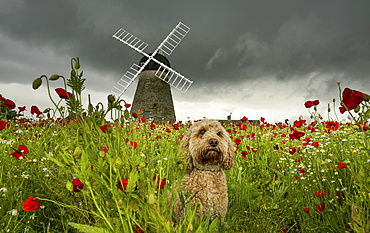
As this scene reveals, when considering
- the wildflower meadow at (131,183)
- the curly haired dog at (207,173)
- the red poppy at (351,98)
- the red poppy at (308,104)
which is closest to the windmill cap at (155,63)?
the wildflower meadow at (131,183)

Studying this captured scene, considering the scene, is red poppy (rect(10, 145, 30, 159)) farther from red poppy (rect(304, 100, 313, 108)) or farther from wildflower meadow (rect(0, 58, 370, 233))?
red poppy (rect(304, 100, 313, 108))

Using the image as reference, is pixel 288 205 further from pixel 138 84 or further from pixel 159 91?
pixel 138 84

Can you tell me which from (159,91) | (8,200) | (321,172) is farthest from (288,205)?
(159,91)

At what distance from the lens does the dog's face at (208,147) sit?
2.69 metres

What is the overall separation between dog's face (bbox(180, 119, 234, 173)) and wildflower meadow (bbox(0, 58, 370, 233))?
0.24m

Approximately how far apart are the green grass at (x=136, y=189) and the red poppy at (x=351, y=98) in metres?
0.35

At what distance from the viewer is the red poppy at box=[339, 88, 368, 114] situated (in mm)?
1868

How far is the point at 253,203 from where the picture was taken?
11.6 feet

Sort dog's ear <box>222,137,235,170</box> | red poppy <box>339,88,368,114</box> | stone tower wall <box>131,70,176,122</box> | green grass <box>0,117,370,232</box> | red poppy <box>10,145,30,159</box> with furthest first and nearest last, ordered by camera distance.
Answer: stone tower wall <box>131,70,176,122</box> < dog's ear <box>222,137,235,170</box> < red poppy <box>10,145,30,159</box> < red poppy <box>339,88,368,114</box> < green grass <box>0,117,370,232</box>

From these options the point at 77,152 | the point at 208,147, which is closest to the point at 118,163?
the point at 77,152

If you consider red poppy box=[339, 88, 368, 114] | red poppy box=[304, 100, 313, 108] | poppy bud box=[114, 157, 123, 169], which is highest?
red poppy box=[304, 100, 313, 108]

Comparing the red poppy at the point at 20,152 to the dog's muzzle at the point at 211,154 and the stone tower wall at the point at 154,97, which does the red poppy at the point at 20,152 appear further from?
the stone tower wall at the point at 154,97

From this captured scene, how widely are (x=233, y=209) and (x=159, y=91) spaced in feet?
50.4

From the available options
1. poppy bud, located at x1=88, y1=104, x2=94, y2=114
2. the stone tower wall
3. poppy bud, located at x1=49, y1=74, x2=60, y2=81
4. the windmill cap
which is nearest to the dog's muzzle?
poppy bud, located at x1=88, y1=104, x2=94, y2=114
